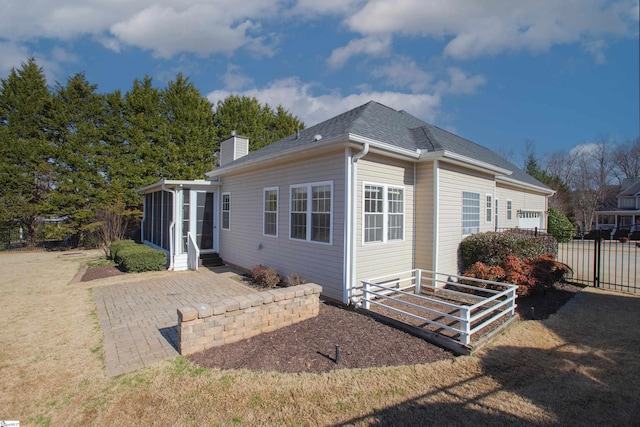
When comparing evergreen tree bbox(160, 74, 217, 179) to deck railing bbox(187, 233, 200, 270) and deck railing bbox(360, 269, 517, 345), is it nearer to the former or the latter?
deck railing bbox(187, 233, 200, 270)

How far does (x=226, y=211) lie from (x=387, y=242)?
21.8 feet

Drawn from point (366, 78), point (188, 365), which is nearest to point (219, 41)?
point (366, 78)

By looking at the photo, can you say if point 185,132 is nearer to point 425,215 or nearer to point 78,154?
point 78,154

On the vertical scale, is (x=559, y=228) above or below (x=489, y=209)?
below

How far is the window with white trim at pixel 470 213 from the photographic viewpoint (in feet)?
28.1

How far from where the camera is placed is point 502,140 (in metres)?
36.8

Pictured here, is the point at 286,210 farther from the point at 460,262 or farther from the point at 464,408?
the point at 464,408

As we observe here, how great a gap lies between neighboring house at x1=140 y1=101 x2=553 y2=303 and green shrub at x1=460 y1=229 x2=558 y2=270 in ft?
1.19

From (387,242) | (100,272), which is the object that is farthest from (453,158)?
(100,272)

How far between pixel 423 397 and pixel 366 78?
1194 cm

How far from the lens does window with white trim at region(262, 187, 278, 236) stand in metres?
8.53

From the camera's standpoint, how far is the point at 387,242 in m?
7.12

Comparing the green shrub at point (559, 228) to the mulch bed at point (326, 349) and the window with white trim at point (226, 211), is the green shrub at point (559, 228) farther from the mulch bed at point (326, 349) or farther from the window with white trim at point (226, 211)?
the window with white trim at point (226, 211)

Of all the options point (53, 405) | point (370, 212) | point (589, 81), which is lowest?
point (53, 405)
